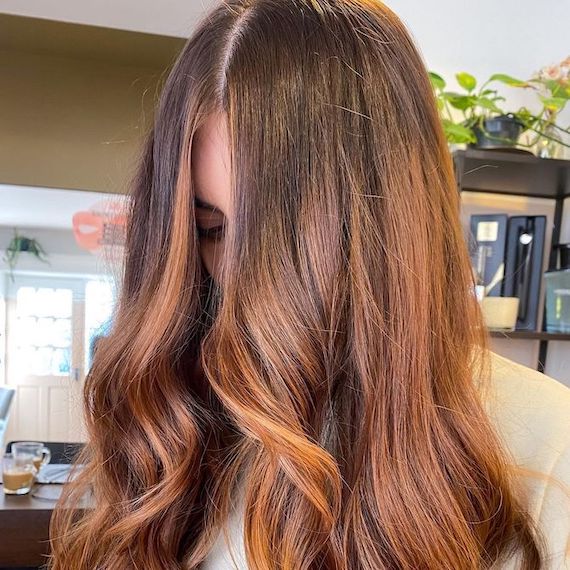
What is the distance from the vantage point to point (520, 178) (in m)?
1.25

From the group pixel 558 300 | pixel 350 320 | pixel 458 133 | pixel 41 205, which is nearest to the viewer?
pixel 350 320

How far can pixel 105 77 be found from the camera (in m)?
1.93

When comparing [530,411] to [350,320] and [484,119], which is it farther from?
[484,119]

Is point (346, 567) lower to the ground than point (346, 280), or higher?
lower

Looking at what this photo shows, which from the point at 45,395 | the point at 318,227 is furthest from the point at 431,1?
the point at 45,395

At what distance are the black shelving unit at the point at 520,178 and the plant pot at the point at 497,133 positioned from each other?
2 centimetres

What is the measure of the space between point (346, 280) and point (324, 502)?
7.4 inches

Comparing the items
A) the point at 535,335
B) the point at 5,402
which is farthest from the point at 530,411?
the point at 5,402

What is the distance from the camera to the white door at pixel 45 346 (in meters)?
1.98

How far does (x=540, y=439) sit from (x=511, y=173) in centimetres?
87

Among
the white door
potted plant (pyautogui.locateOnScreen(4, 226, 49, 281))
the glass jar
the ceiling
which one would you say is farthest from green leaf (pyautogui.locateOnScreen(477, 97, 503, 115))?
potted plant (pyautogui.locateOnScreen(4, 226, 49, 281))

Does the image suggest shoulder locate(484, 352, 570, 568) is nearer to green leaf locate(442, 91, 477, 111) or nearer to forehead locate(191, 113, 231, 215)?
forehead locate(191, 113, 231, 215)

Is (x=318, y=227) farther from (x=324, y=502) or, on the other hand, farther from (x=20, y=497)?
(x=20, y=497)

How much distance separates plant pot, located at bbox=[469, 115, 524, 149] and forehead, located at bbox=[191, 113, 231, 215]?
0.82 metres
